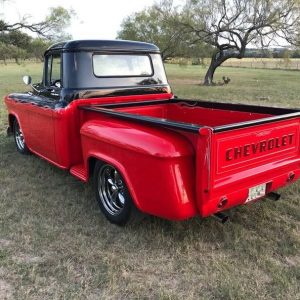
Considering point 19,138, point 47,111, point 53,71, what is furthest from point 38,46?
point 47,111

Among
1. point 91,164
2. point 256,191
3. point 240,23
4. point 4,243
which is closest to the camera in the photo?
point 256,191

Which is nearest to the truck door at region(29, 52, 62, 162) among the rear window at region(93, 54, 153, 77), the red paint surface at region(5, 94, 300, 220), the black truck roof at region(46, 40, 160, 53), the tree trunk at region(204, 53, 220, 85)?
the black truck roof at region(46, 40, 160, 53)

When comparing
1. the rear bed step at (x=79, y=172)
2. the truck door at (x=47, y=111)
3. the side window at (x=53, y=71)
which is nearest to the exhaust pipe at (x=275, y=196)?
the rear bed step at (x=79, y=172)

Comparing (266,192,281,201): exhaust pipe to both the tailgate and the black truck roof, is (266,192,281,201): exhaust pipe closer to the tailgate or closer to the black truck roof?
the tailgate

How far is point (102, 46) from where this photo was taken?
4801 mm

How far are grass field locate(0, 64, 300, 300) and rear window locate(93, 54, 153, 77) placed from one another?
5.08 ft

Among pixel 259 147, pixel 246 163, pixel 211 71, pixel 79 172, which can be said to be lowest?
pixel 211 71

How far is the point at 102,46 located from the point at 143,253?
2.59m

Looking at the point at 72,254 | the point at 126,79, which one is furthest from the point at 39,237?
the point at 126,79

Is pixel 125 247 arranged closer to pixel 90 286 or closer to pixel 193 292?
pixel 90 286

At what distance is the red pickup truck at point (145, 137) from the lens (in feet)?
10.1

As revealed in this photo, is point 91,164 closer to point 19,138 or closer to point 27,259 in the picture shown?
point 27,259

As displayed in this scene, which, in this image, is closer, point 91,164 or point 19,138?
point 91,164

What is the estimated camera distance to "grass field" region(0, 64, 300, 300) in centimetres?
289
